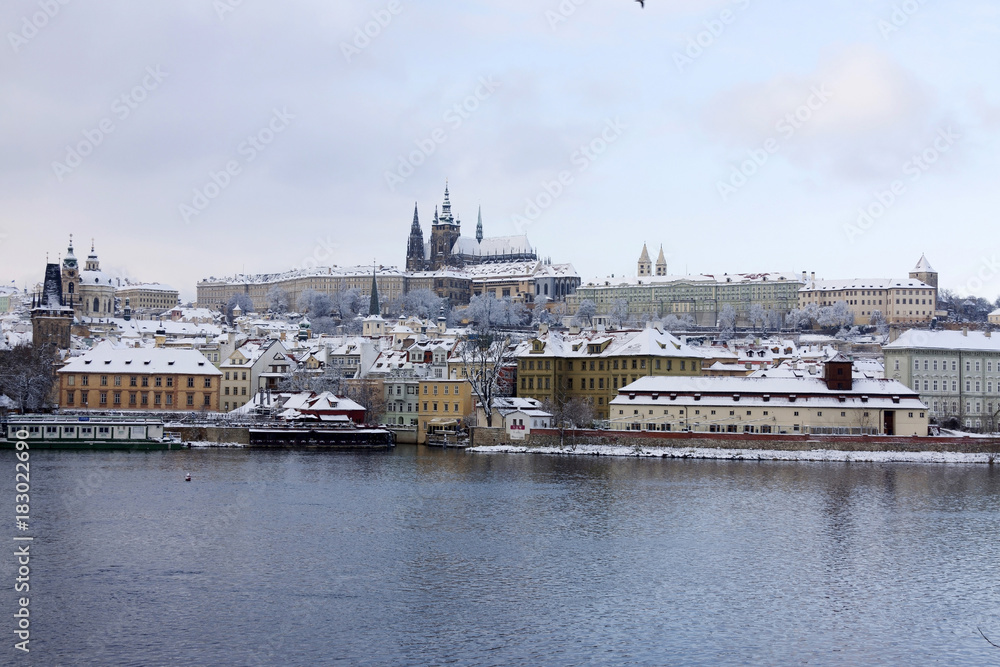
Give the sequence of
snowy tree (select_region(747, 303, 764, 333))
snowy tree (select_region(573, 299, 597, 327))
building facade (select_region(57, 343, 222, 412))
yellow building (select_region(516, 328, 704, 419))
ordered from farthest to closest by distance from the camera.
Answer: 1. snowy tree (select_region(573, 299, 597, 327))
2. snowy tree (select_region(747, 303, 764, 333))
3. building facade (select_region(57, 343, 222, 412))
4. yellow building (select_region(516, 328, 704, 419))

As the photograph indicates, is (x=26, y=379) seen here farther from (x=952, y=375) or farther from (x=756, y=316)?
(x=756, y=316)

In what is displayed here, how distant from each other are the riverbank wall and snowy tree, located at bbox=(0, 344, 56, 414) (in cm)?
3191

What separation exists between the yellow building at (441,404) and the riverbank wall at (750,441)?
6.19m

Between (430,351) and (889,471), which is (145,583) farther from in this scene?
(430,351)

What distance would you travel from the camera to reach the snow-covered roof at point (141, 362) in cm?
7156

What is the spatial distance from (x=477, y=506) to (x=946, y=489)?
16676 millimetres

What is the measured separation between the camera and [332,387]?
244 feet

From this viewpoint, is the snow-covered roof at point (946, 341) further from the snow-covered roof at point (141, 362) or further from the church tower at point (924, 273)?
the church tower at point (924, 273)

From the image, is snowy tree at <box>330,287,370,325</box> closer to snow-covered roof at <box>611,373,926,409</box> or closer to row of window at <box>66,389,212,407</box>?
row of window at <box>66,389,212,407</box>

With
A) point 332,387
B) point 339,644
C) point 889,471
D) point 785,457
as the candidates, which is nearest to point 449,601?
point 339,644

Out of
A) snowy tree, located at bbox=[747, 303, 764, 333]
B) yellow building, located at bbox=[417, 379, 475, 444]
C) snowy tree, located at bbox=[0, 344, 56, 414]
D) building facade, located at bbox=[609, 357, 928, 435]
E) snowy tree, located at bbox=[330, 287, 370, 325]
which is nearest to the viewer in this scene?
building facade, located at bbox=[609, 357, 928, 435]

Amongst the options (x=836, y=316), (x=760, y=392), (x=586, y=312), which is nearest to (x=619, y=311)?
(x=586, y=312)

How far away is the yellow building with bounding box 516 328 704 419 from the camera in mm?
65562

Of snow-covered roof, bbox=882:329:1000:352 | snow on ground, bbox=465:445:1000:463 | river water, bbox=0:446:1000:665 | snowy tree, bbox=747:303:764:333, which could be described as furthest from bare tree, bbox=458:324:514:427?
snowy tree, bbox=747:303:764:333
